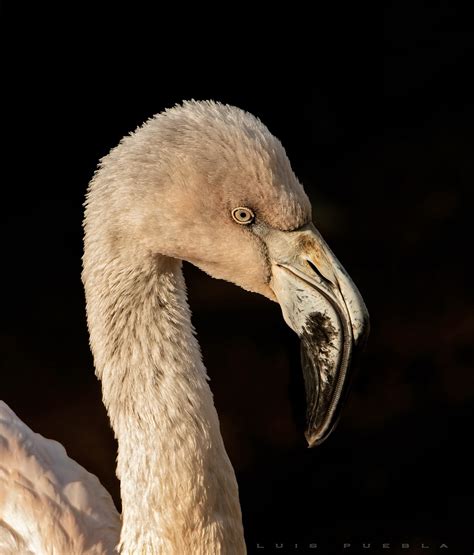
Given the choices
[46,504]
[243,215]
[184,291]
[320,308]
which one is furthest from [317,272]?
[46,504]

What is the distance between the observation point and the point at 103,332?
1907 millimetres

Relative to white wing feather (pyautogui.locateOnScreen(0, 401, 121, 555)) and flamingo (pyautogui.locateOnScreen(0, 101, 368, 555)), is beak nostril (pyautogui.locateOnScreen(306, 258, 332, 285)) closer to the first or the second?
flamingo (pyautogui.locateOnScreen(0, 101, 368, 555))

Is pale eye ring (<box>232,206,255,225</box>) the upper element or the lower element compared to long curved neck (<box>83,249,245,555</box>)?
upper

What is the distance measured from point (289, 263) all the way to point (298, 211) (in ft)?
0.32

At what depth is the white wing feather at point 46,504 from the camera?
2.18 metres

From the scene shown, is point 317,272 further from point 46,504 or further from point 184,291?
point 46,504

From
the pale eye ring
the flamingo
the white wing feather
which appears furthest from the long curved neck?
the white wing feather

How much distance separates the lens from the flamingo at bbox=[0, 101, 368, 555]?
1.77 metres

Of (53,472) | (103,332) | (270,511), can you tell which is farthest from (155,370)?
(270,511)

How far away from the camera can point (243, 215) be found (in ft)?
5.88

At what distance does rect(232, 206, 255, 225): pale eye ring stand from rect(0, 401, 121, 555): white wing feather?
83cm

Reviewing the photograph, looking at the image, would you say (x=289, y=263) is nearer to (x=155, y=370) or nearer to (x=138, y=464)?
(x=155, y=370)

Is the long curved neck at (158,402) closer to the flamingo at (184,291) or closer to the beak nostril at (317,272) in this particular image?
the flamingo at (184,291)

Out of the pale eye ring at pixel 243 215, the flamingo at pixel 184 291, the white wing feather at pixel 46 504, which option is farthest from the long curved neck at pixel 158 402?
the white wing feather at pixel 46 504
